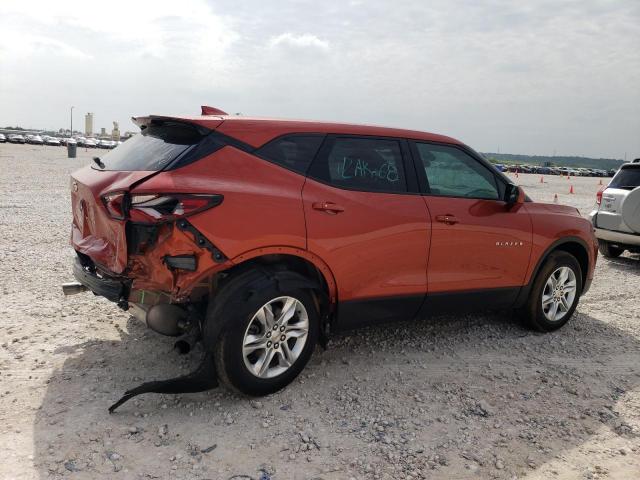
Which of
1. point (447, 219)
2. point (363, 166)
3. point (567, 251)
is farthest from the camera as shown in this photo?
point (567, 251)

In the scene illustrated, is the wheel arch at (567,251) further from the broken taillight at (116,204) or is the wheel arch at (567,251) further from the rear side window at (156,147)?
the broken taillight at (116,204)

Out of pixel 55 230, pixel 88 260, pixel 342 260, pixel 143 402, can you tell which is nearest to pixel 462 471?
pixel 342 260

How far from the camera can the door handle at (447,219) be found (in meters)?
4.14

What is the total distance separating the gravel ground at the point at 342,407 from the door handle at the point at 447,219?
112 centimetres

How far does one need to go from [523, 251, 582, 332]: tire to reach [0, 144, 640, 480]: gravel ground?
0.16 meters

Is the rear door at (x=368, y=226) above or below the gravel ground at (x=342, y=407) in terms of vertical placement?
above

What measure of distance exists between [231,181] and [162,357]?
5.38 ft

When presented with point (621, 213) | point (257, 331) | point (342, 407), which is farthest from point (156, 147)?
point (621, 213)

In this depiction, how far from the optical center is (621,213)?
25.7 ft

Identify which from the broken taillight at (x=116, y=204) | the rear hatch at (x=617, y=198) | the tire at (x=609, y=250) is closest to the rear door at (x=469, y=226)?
the broken taillight at (x=116, y=204)

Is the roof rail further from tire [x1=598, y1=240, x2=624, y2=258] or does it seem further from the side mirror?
tire [x1=598, y1=240, x2=624, y2=258]

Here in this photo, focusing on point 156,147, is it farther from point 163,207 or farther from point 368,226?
point 368,226

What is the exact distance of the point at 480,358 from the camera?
4414mm

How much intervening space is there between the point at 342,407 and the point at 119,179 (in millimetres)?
2046
